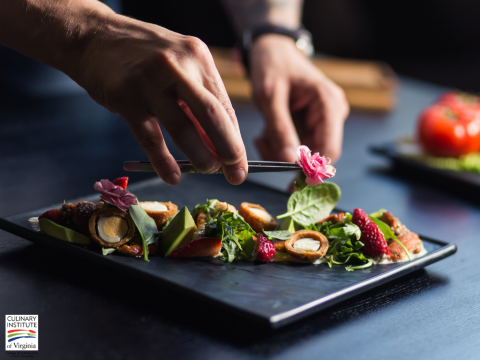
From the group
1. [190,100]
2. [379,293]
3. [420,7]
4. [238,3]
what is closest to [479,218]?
[379,293]

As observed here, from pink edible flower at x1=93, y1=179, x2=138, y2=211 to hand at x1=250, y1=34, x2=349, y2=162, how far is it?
72cm

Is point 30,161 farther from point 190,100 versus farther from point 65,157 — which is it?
point 190,100

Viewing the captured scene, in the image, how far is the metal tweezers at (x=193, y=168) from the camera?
1165 millimetres

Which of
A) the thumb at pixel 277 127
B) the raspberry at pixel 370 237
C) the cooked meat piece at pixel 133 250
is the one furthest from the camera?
the thumb at pixel 277 127

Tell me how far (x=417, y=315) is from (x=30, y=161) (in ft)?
4.90

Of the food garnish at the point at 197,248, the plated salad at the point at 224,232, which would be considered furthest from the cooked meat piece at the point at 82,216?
the food garnish at the point at 197,248

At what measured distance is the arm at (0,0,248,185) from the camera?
3.22ft

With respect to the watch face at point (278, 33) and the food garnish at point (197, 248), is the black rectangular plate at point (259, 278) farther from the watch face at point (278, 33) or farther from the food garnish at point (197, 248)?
the watch face at point (278, 33)

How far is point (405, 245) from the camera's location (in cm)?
134

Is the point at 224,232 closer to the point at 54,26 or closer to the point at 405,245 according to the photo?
the point at 405,245

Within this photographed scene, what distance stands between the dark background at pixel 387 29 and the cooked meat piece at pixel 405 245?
350 cm

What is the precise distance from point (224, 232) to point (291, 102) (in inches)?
39.4

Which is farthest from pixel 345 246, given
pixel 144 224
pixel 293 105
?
pixel 293 105

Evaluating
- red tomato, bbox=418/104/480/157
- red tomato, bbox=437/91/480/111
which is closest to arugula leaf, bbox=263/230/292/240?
red tomato, bbox=418/104/480/157
